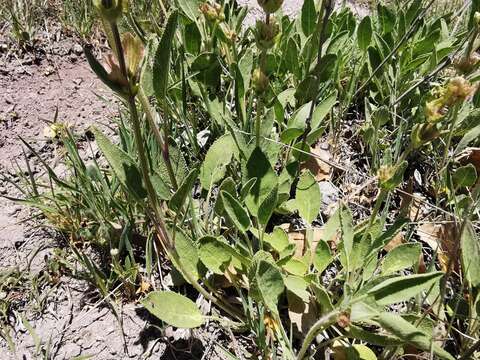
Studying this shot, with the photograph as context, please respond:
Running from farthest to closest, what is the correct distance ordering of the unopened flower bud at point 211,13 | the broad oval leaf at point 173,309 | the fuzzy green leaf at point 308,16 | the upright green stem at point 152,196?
1. the fuzzy green leaf at point 308,16
2. the unopened flower bud at point 211,13
3. the broad oval leaf at point 173,309
4. the upright green stem at point 152,196

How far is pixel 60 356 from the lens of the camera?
134 centimetres

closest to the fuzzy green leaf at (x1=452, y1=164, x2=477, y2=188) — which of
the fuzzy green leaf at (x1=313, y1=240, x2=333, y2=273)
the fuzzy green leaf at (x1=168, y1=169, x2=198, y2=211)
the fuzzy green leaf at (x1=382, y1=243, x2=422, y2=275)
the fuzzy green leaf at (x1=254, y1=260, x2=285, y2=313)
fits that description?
the fuzzy green leaf at (x1=382, y1=243, x2=422, y2=275)

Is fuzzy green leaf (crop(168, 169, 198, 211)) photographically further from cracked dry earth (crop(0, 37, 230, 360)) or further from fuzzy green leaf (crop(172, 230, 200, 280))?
cracked dry earth (crop(0, 37, 230, 360))

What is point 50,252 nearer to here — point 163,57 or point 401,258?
point 163,57

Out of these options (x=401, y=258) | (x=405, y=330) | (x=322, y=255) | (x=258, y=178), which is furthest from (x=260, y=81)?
(x=405, y=330)

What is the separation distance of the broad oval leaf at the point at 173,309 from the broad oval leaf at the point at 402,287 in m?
0.45

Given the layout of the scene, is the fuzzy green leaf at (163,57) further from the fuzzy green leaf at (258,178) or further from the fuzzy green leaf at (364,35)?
the fuzzy green leaf at (364,35)

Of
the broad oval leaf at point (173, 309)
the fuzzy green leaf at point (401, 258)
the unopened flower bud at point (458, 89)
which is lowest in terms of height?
the fuzzy green leaf at point (401, 258)

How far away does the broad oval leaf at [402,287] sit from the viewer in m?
1.03

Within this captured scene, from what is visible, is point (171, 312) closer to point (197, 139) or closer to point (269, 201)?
point (269, 201)

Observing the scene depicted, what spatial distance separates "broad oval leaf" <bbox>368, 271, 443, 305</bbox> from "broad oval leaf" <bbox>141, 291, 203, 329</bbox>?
1.49 feet

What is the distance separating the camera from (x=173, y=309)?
121 centimetres

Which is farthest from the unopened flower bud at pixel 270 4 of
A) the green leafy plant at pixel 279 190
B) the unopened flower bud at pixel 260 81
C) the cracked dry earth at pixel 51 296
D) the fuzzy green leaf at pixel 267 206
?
the cracked dry earth at pixel 51 296

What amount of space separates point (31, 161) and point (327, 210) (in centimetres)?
115
